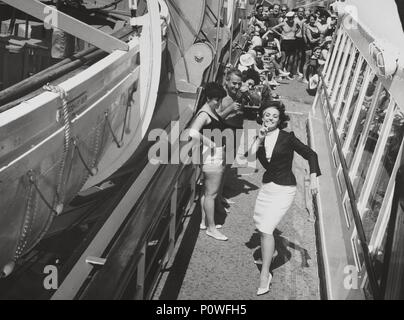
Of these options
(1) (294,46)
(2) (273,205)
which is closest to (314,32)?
(1) (294,46)

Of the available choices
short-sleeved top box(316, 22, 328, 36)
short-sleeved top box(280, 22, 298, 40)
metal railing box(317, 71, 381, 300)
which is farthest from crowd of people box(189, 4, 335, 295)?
short-sleeved top box(316, 22, 328, 36)

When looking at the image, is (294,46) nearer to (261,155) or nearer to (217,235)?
(217,235)

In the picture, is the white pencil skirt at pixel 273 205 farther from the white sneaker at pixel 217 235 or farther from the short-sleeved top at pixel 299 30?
the short-sleeved top at pixel 299 30

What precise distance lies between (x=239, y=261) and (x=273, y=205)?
32.7 inches

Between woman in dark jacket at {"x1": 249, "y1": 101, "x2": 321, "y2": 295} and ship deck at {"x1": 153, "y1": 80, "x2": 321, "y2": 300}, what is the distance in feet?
0.94

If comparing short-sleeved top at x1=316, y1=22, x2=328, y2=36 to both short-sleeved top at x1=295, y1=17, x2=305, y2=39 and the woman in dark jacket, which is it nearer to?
short-sleeved top at x1=295, y1=17, x2=305, y2=39

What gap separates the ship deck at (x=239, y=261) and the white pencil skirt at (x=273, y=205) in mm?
586

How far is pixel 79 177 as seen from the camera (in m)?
3.92

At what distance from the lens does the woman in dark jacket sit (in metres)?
4.48

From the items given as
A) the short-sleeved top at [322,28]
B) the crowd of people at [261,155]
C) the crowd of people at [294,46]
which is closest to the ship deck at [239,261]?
the crowd of people at [261,155]

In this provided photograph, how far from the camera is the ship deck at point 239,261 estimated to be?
15.0 feet
